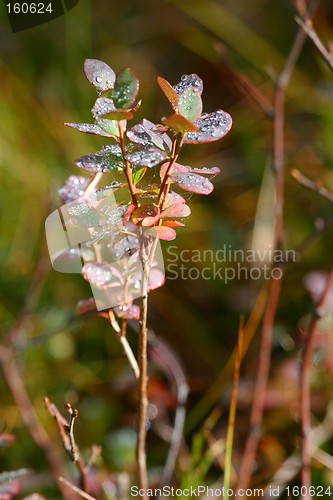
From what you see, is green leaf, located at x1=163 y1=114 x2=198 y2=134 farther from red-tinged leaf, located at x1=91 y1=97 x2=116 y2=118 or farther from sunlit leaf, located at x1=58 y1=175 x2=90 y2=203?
sunlit leaf, located at x1=58 y1=175 x2=90 y2=203

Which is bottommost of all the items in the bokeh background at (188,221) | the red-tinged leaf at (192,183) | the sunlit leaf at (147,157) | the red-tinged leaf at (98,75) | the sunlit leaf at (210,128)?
the bokeh background at (188,221)

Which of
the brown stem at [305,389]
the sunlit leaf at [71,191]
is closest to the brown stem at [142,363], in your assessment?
the sunlit leaf at [71,191]

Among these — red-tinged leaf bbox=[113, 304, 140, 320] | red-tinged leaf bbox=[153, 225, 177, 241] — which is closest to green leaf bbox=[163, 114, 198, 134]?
red-tinged leaf bbox=[153, 225, 177, 241]

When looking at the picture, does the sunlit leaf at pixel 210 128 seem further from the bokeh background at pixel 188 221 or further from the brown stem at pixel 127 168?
the bokeh background at pixel 188 221

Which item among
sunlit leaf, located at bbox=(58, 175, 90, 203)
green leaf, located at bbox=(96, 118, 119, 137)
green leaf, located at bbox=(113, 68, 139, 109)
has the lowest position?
sunlit leaf, located at bbox=(58, 175, 90, 203)

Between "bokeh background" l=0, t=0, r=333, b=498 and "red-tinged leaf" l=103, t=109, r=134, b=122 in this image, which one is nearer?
"red-tinged leaf" l=103, t=109, r=134, b=122

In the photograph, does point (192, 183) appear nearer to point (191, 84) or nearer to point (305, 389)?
point (191, 84)
